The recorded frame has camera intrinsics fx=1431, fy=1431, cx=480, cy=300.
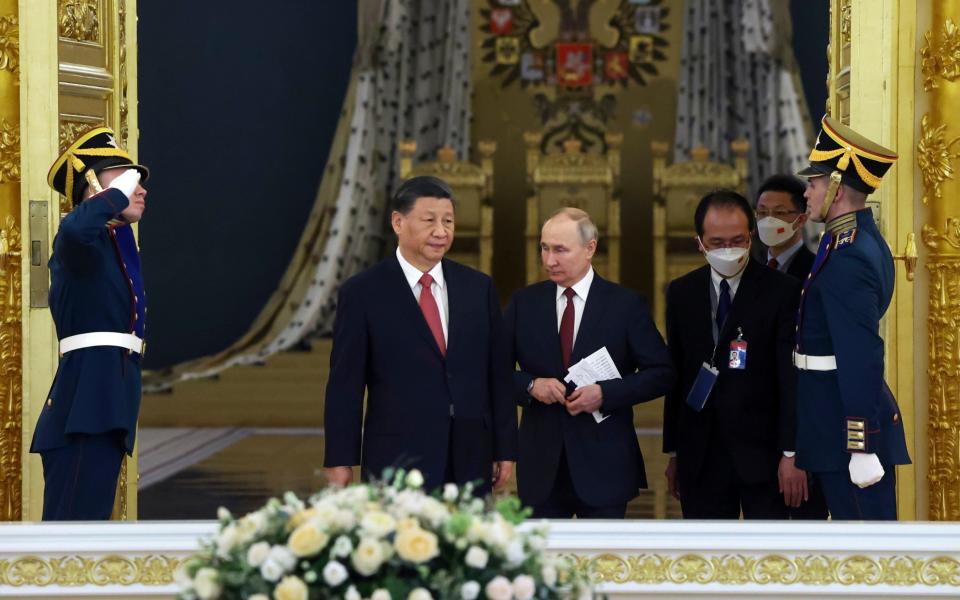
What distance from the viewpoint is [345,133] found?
13.3 meters

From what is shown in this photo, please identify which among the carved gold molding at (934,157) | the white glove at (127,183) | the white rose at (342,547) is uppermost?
the carved gold molding at (934,157)

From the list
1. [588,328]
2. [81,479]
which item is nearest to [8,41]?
[81,479]

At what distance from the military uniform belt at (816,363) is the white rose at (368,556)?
2292mm

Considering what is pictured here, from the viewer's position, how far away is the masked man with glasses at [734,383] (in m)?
4.56

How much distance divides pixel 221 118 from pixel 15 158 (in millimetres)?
8724

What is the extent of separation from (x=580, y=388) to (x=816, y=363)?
714 mm

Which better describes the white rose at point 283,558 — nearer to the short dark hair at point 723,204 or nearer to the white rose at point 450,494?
the white rose at point 450,494

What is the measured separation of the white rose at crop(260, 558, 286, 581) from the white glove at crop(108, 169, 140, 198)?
2.19 m

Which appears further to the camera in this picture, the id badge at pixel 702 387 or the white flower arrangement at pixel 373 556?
the id badge at pixel 702 387

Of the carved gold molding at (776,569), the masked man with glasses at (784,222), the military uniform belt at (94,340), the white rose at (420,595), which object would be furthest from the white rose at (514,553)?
the masked man with glasses at (784,222)

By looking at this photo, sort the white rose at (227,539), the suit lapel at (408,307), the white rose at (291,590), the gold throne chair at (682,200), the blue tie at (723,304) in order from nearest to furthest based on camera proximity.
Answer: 1. the white rose at (291,590)
2. the white rose at (227,539)
3. the suit lapel at (408,307)
4. the blue tie at (723,304)
5. the gold throne chair at (682,200)

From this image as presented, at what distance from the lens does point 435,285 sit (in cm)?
431

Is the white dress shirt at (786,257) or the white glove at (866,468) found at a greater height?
the white dress shirt at (786,257)

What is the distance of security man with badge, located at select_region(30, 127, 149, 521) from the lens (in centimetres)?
434
